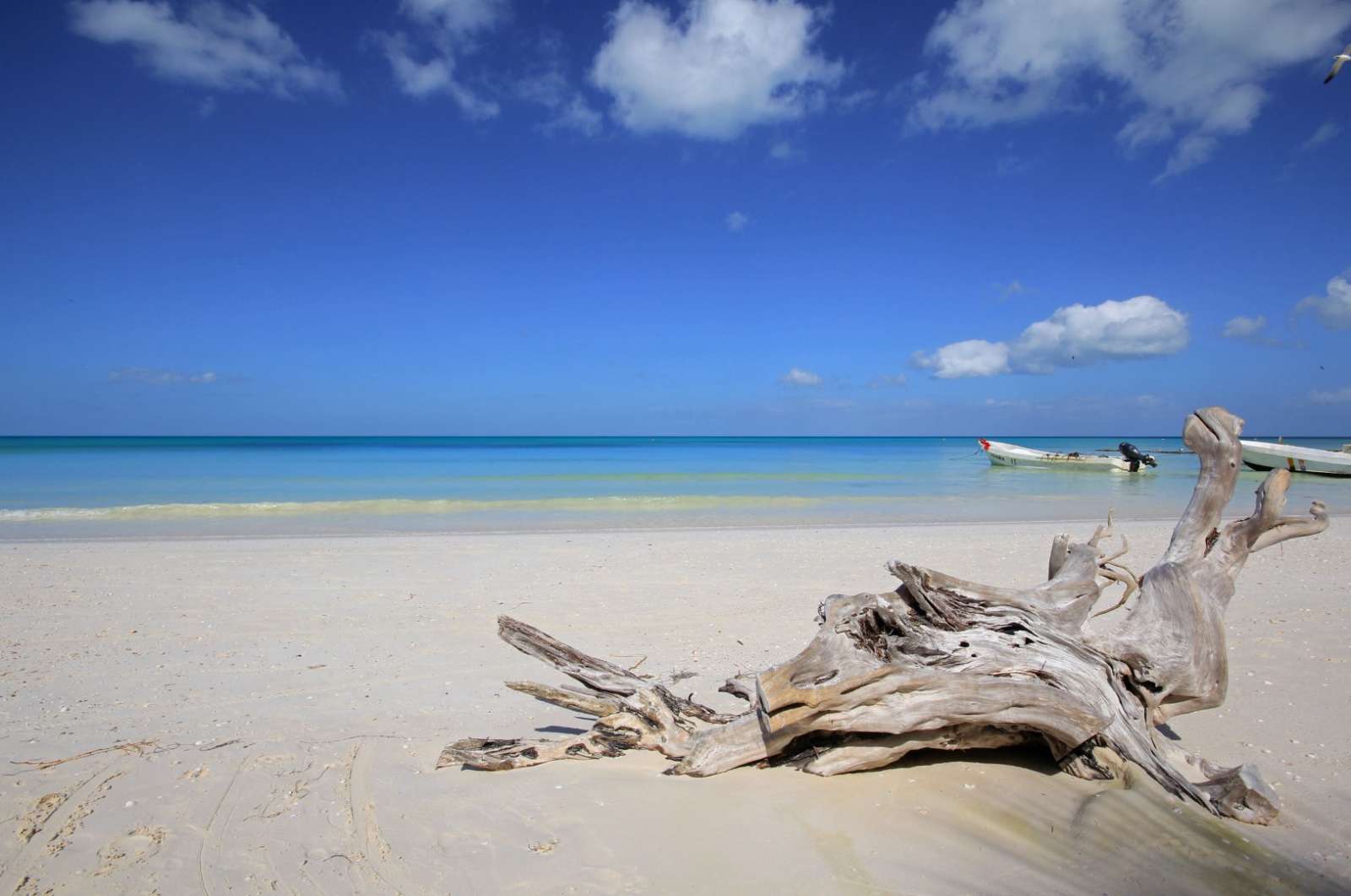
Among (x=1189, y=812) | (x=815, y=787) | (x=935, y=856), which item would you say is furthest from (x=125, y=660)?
(x=1189, y=812)

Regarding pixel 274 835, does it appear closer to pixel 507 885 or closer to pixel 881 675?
pixel 507 885

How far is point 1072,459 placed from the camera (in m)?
38.5

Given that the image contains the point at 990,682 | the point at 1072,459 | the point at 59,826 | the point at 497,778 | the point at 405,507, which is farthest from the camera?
the point at 1072,459

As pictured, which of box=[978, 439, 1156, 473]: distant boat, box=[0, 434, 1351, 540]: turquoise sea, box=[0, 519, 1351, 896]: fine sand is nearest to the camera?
box=[0, 519, 1351, 896]: fine sand

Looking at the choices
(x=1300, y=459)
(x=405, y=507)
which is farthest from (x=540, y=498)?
(x=1300, y=459)

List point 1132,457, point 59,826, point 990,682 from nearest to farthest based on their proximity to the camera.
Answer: point 59,826
point 990,682
point 1132,457

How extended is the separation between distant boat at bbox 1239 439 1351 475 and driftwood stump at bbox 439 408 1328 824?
1306 inches

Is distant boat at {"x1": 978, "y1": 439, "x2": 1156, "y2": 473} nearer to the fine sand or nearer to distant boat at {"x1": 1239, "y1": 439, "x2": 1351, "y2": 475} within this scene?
distant boat at {"x1": 1239, "y1": 439, "x2": 1351, "y2": 475}

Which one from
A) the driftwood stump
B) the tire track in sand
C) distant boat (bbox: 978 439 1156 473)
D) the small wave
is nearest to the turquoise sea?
the small wave

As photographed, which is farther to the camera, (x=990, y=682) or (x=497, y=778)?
(x=497, y=778)

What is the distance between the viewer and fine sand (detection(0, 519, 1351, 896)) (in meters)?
3.05

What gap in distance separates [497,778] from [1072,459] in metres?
40.6

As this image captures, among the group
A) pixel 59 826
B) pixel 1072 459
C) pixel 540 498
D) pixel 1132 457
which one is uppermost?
pixel 1132 457

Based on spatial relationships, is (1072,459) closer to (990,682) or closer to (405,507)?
(405,507)
